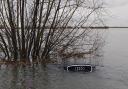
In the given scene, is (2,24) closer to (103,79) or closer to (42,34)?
(42,34)

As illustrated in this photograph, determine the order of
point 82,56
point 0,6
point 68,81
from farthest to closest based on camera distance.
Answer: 1. point 82,56
2. point 0,6
3. point 68,81

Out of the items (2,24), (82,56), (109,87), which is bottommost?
(109,87)

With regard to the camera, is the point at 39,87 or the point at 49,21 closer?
the point at 39,87

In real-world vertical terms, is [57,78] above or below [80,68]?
below

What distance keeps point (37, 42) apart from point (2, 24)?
2.56 m

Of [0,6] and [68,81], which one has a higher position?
[0,6]

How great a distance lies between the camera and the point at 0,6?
21703mm

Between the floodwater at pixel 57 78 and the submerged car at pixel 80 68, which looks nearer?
the floodwater at pixel 57 78

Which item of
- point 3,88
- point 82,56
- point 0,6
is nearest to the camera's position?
point 3,88

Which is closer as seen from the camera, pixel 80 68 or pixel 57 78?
pixel 57 78

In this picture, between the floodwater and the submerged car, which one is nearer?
the floodwater

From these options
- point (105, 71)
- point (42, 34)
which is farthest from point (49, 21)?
point (105, 71)

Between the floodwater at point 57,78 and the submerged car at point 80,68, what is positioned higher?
the submerged car at point 80,68

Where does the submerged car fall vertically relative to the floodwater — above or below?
above
